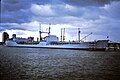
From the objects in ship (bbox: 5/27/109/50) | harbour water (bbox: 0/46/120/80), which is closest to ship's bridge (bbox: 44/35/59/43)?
ship (bbox: 5/27/109/50)

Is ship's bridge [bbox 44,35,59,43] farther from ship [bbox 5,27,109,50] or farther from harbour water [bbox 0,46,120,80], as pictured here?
harbour water [bbox 0,46,120,80]

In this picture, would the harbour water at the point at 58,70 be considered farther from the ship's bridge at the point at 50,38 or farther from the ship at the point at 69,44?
the ship's bridge at the point at 50,38

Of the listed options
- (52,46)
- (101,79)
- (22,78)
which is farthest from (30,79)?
(52,46)

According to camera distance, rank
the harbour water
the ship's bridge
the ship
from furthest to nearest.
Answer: the ship's bridge < the ship < the harbour water

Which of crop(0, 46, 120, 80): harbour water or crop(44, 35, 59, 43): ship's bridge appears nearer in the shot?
crop(0, 46, 120, 80): harbour water

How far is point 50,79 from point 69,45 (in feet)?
415

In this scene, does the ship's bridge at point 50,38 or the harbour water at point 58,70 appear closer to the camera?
the harbour water at point 58,70

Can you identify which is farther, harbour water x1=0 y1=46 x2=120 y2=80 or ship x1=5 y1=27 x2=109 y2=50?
ship x1=5 y1=27 x2=109 y2=50

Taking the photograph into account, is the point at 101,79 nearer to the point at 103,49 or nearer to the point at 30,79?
the point at 30,79

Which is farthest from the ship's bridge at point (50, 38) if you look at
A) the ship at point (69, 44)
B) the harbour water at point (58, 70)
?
the harbour water at point (58, 70)

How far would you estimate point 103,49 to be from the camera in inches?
5748

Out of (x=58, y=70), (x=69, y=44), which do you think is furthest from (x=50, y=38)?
(x=58, y=70)

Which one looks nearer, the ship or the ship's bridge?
the ship

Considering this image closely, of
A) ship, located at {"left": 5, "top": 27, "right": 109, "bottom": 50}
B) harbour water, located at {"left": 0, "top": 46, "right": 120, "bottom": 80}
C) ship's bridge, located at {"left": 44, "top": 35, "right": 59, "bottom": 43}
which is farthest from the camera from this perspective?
ship's bridge, located at {"left": 44, "top": 35, "right": 59, "bottom": 43}
